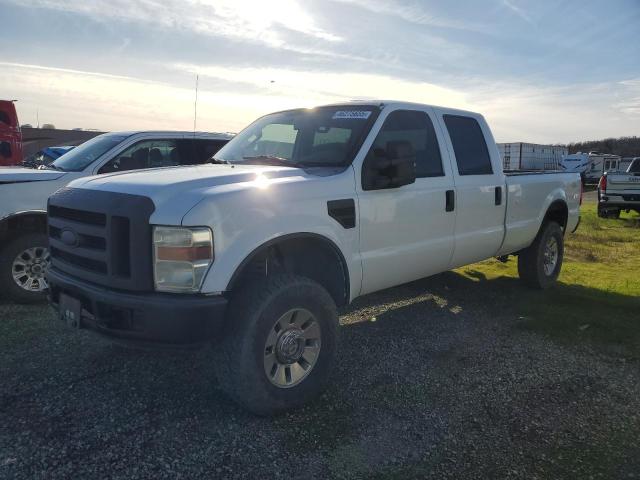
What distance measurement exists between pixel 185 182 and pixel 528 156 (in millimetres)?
39396

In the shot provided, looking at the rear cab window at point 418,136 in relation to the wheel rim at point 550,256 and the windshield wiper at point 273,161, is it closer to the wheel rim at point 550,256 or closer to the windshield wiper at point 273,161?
the windshield wiper at point 273,161

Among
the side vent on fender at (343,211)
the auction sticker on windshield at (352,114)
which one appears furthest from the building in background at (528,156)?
the side vent on fender at (343,211)

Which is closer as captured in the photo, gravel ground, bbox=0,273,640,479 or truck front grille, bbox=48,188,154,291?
gravel ground, bbox=0,273,640,479

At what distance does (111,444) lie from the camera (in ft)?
9.89

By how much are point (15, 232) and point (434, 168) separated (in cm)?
432

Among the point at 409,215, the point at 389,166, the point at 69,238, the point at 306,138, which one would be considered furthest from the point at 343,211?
the point at 69,238

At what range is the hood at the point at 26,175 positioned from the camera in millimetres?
5426

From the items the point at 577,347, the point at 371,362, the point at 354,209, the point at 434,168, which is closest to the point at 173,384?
the point at 371,362

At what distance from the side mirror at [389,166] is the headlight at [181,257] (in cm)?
144

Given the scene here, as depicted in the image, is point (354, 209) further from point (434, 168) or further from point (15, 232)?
point (15, 232)

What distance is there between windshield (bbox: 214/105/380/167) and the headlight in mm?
1387

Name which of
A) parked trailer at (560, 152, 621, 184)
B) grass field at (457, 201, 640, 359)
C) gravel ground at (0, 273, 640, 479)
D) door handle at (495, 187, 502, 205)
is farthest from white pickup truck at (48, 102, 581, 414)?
parked trailer at (560, 152, 621, 184)

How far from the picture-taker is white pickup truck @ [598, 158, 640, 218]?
14.2 metres

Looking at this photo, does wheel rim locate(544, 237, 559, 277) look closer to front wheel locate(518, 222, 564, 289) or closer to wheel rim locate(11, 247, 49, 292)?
front wheel locate(518, 222, 564, 289)
